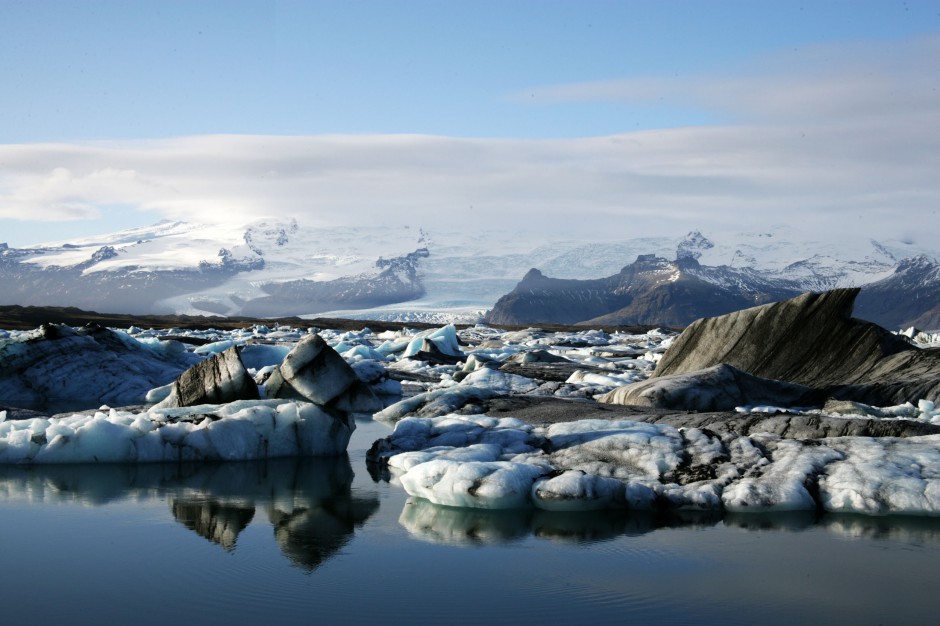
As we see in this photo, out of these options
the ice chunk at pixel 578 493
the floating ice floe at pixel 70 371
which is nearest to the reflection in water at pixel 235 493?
the ice chunk at pixel 578 493

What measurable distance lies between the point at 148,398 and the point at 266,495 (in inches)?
310

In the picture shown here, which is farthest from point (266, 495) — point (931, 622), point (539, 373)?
point (539, 373)

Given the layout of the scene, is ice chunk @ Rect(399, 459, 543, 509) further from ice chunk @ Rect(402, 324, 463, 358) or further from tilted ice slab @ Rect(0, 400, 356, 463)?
ice chunk @ Rect(402, 324, 463, 358)

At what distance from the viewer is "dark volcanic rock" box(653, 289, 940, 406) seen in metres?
17.8

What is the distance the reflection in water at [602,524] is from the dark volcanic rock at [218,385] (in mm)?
4807

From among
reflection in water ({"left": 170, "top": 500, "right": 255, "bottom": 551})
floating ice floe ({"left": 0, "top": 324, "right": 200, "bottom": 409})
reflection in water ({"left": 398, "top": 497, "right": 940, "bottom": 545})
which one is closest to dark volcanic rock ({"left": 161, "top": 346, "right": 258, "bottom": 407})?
reflection in water ({"left": 170, "top": 500, "right": 255, "bottom": 551})

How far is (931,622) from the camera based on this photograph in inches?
255

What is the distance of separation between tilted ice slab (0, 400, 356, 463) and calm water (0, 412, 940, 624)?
4.12 ft

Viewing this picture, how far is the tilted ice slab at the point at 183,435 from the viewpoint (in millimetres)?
11867

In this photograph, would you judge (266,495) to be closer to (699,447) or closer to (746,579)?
(699,447)

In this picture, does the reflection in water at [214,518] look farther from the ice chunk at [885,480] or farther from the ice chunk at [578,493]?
the ice chunk at [885,480]

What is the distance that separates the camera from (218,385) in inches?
534

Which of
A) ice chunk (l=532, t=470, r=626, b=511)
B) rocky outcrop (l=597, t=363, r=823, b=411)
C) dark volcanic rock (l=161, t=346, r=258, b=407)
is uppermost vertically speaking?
dark volcanic rock (l=161, t=346, r=258, b=407)

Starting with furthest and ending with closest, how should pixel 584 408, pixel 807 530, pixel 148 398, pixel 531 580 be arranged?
pixel 148 398 → pixel 584 408 → pixel 807 530 → pixel 531 580
